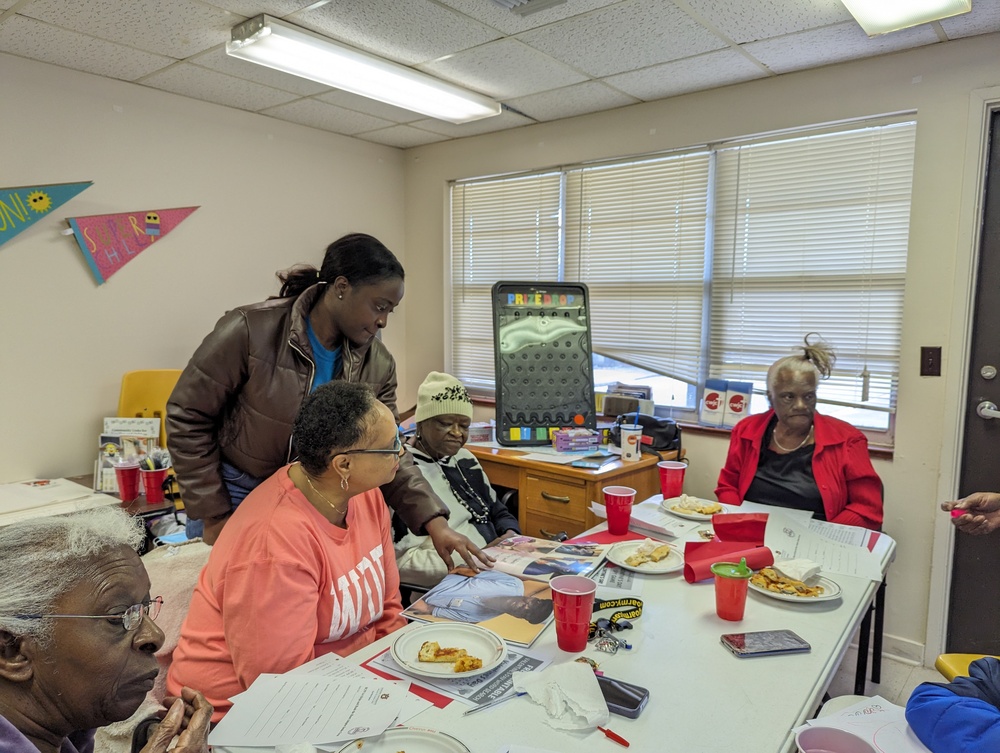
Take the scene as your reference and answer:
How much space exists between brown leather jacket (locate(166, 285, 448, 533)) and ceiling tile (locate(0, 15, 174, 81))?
177 centimetres

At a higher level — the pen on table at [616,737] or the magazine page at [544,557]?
the magazine page at [544,557]

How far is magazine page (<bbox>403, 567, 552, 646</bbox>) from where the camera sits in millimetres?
1378

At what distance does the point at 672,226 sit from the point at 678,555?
2.17m

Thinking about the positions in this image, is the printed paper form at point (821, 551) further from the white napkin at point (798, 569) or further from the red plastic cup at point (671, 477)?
the red plastic cup at point (671, 477)

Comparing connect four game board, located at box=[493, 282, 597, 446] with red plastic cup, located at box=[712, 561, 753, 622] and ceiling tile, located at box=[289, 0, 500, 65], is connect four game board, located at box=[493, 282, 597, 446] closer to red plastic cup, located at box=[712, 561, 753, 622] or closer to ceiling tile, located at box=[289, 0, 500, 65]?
ceiling tile, located at box=[289, 0, 500, 65]

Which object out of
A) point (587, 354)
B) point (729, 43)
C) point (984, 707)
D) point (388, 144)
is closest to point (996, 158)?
point (729, 43)

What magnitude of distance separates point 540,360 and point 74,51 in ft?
8.17

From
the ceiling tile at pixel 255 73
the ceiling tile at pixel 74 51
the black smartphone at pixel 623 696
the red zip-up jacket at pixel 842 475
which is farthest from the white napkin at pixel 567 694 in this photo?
the ceiling tile at pixel 74 51

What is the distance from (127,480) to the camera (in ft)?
9.35

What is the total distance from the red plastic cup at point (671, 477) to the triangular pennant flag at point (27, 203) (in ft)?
9.47

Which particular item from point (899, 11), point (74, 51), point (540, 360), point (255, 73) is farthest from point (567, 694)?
point (74, 51)

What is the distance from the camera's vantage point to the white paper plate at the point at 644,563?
5.49 feet

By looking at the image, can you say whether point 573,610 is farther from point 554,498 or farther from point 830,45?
point 830,45

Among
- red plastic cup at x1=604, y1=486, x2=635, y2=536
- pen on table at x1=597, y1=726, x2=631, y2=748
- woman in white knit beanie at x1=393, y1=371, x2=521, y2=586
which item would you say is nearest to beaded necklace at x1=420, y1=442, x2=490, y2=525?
woman in white knit beanie at x1=393, y1=371, x2=521, y2=586
